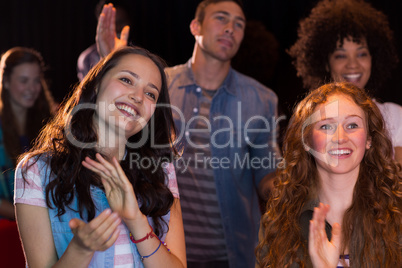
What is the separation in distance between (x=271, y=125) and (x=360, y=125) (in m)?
1.05

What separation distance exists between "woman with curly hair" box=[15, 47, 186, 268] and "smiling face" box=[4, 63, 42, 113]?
1.62 meters

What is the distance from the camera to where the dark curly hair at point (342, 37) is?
3.27 metres

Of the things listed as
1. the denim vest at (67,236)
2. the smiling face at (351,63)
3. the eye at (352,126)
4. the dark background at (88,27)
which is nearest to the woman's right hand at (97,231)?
the denim vest at (67,236)

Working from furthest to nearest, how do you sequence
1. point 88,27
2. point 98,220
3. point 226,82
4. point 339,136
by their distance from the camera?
point 88,27
point 226,82
point 339,136
point 98,220

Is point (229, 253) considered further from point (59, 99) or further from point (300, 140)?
point (59, 99)

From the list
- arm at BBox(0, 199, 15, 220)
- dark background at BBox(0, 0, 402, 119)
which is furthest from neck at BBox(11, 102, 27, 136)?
dark background at BBox(0, 0, 402, 119)

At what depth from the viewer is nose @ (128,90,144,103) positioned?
209cm

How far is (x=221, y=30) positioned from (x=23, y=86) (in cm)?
143

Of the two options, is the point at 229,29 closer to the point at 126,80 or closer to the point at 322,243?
the point at 126,80

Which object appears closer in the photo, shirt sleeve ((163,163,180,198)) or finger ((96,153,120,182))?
finger ((96,153,120,182))

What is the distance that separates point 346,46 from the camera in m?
3.22

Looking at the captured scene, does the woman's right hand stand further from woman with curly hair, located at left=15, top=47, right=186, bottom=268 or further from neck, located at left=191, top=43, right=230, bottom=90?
neck, located at left=191, top=43, right=230, bottom=90

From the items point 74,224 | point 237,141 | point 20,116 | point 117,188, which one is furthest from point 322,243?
point 20,116

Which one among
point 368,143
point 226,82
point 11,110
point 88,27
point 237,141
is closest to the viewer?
point 368,143
